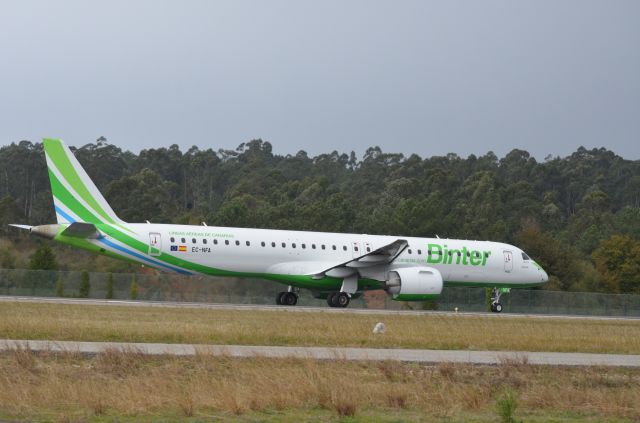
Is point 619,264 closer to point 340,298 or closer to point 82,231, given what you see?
point 340,298

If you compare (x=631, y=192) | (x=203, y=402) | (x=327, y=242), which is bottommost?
(x=203, y=402)

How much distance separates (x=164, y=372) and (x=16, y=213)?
61.9 m

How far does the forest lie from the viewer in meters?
64.7

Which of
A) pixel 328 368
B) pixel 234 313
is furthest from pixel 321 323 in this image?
pixel 328 368

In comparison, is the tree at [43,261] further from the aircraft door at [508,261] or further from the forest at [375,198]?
the aircraft door at [508,261]

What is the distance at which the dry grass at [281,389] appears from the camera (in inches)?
483

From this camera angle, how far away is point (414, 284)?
40625 mm

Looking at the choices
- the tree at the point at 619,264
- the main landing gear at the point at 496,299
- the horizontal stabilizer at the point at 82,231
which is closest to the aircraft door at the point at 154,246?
the horizontal stabilizer at the point at 82,231

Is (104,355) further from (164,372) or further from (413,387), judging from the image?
(413,387)

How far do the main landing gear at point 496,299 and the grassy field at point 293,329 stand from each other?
1018cm

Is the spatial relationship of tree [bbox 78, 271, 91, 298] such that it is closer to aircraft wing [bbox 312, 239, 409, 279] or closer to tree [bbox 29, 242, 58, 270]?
tree [bbox 29, 242, 58, 270]

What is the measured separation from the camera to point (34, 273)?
44.9 m

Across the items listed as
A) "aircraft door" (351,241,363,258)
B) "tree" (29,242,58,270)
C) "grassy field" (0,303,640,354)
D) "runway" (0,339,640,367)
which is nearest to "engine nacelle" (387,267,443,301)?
"aircraft door" (351,241,363,258)

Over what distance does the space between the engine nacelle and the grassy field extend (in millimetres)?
5136
